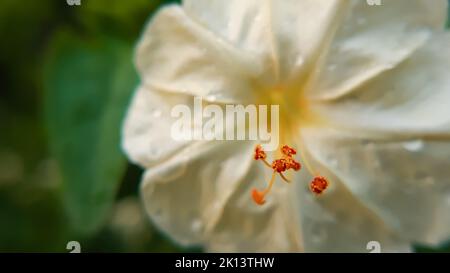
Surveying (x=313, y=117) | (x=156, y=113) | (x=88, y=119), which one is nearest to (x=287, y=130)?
(x=313, y=117)

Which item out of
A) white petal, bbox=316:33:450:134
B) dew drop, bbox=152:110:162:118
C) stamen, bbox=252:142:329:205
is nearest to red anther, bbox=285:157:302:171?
stamen, bbox=252:142:329:205

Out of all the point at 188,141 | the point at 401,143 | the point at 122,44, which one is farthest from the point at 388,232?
the point at 122,44

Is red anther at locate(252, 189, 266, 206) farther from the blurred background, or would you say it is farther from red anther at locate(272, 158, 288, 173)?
the blurred background

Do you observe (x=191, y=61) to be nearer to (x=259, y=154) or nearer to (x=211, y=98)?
(x=211, y=98)

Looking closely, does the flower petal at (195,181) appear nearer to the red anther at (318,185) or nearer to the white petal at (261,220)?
the white petal at (261,220)

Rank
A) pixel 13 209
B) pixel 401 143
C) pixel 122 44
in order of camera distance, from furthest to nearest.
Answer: pixel 13 209 < pixel 122 44 < pixel 401 143

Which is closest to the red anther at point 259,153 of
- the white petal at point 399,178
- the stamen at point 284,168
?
the stamen at point 284,168

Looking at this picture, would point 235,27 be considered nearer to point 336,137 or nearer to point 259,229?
point 336,137
